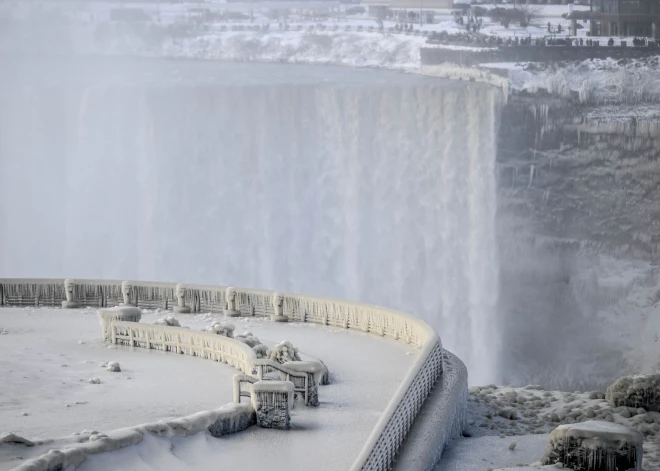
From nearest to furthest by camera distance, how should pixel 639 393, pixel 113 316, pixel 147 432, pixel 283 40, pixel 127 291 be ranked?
pixel 147 432 → pixel 639 393 → pixel 113 316 → pixel 127 291 → pixel 283 40

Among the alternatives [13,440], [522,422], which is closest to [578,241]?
[522,422]

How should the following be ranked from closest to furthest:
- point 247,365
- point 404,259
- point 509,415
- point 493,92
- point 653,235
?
point 247,365
point 509,415
point 653,235
point 493,92
point 404,259

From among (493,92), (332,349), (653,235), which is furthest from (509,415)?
(493,92)

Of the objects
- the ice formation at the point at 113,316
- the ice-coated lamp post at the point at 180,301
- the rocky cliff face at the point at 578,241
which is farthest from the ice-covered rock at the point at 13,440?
the rocky cliff face at the point at 578,241

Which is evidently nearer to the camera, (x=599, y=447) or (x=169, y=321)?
(x=599, y=447)

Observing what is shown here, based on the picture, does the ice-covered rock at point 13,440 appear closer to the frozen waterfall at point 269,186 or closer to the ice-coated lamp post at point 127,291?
the ice-coated lamp post at point 127,291

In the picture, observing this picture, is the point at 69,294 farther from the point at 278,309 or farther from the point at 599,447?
the point at 599,447

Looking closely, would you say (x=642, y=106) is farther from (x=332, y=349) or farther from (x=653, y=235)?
(x=332, y=349)

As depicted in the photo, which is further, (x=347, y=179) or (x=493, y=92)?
(x=347, y=179)
